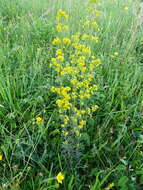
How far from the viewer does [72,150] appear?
1364mm

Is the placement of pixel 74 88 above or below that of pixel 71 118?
above

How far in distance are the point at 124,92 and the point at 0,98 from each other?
1.05m

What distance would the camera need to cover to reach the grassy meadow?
1.29 metres

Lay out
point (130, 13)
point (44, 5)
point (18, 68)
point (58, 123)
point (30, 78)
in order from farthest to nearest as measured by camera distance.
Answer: point (44, 5)
point (130, 13)
point (18, 68)
point (30, 78)
point (58, 123)

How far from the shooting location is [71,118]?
52.9 inches

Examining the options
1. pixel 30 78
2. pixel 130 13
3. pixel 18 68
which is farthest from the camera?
pixel 130 13

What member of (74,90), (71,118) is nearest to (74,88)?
(74,90)

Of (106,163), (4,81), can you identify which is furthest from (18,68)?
(106,163)

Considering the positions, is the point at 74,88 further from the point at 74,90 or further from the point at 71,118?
the point at 71,118

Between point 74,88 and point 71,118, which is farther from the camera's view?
point 74,88

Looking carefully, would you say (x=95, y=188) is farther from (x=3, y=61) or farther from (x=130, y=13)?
(x=130, y=13)

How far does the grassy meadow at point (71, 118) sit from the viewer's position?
50.8 inches

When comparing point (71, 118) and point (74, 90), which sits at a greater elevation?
point (74, 90)

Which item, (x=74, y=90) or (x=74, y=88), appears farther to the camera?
(x=74, y=88)
